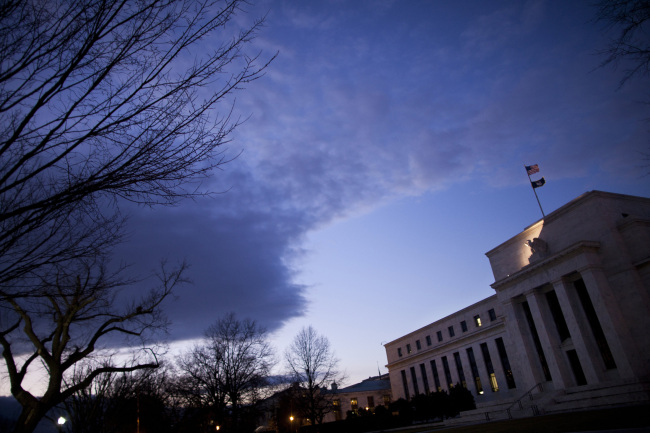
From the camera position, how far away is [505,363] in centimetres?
4581

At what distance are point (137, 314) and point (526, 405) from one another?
103 ft

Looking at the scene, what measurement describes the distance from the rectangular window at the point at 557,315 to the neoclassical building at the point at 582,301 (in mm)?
82

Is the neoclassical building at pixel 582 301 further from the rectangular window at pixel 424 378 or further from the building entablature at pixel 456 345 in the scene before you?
the rectangular window at pixel 424 378

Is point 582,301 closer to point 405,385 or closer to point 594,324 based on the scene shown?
point 594,324

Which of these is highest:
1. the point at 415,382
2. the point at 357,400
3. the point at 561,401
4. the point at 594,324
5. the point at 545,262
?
the point at 545,262

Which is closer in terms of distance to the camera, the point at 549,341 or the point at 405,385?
the point at 549,341

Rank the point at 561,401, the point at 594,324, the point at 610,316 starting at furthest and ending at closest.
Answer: the point at 594,324 < the point at 561,401 < the point at 610,316

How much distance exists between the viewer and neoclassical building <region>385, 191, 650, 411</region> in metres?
26.3

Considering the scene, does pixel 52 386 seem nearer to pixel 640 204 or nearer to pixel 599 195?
pixel 599 195

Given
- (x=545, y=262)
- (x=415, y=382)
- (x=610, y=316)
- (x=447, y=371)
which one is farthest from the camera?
(x=415, y=382)

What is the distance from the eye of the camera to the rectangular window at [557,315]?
3222 centimetres

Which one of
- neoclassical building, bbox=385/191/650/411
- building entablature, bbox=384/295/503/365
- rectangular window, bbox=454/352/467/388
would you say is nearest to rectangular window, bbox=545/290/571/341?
neoclassical building, bbox=385/191/650/411

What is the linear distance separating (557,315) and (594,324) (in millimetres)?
3554

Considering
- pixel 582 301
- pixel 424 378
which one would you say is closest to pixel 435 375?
pixel 424 378
